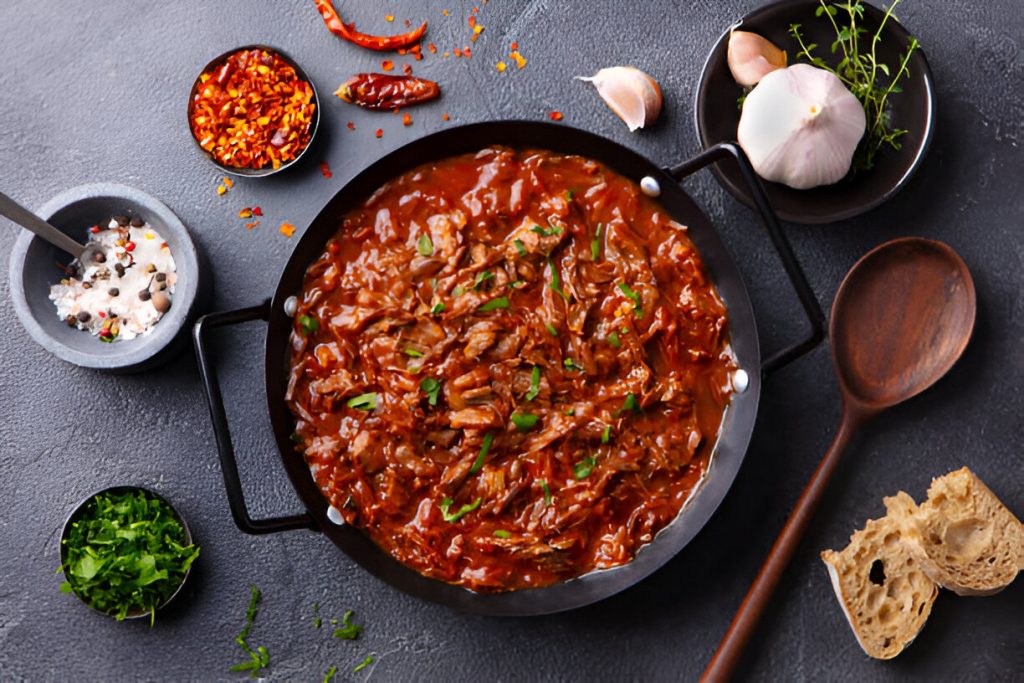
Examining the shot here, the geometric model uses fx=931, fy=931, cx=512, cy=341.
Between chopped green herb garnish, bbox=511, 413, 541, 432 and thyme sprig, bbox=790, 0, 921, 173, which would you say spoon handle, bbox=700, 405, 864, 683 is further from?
thyme sprig, bbox=790, 0, 921, 173

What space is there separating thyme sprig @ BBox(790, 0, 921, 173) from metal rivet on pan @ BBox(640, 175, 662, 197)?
1.01 metres

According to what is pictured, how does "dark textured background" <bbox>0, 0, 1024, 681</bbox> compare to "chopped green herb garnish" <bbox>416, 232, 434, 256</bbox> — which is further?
"dark textured background" <bbox>0, 0, 1024, 681</bbox>

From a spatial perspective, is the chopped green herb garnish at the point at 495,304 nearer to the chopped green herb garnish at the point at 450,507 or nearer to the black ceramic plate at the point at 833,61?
the chopped green herb garnish at the point at 450,507

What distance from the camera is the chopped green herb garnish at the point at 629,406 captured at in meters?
4.16

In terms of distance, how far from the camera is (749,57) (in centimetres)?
444

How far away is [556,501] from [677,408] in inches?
27.2

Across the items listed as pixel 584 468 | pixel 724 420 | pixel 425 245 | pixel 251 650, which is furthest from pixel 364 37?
pixel 251 650

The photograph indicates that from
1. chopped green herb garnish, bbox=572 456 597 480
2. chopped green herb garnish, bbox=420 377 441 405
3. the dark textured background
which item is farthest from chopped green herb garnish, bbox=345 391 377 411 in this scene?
chopped green herb garnish, bbox=572 456 597 480

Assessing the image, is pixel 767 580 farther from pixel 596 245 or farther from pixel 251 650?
pixel 251 650

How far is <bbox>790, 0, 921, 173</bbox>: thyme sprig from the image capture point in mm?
4430

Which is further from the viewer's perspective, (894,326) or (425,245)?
(894,326)

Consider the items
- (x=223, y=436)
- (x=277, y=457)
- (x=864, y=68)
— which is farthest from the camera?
(x=277, y=457)

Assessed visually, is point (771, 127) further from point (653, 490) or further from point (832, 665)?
point (832, 665)

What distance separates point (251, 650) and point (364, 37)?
3.13 m
